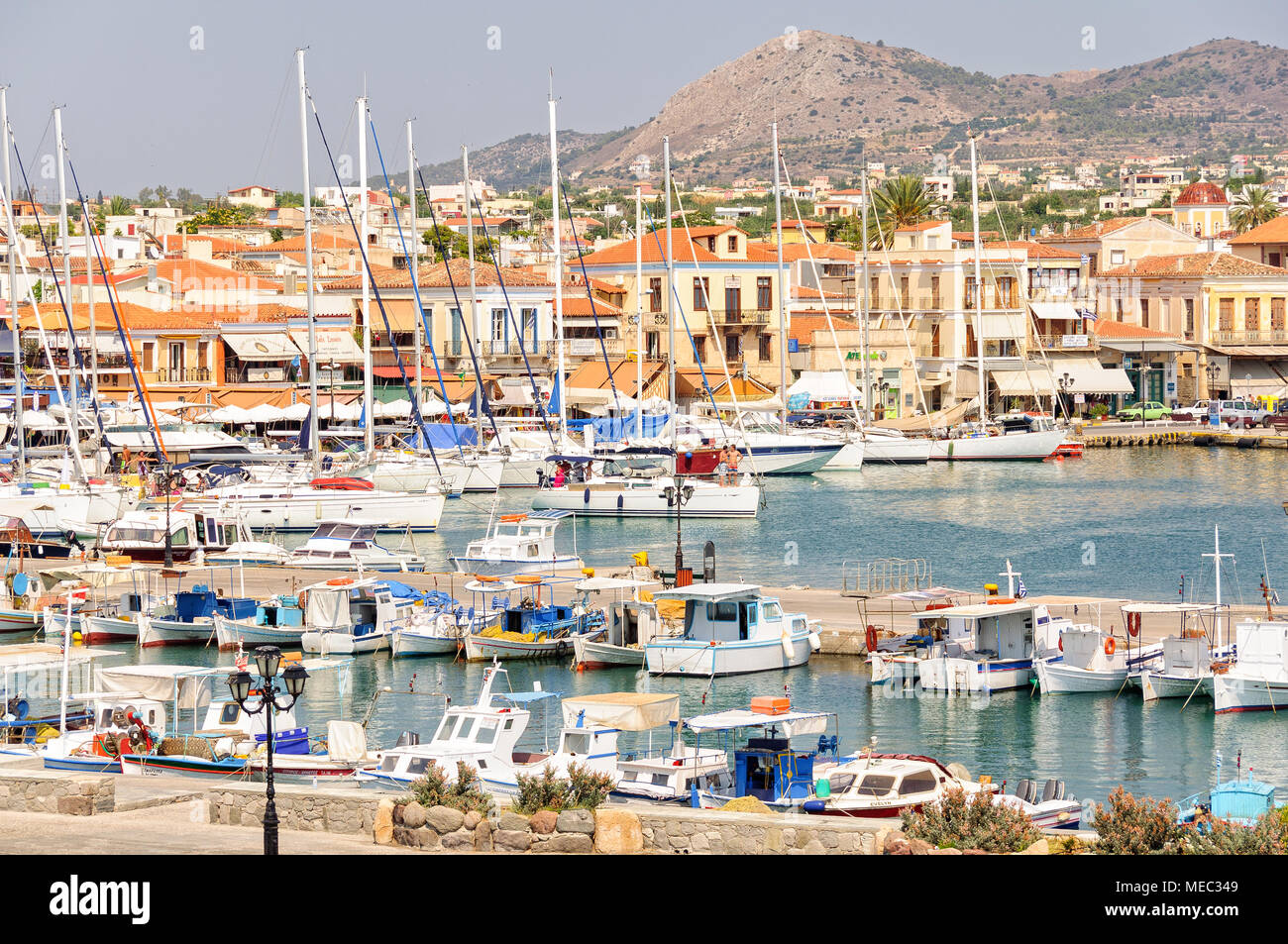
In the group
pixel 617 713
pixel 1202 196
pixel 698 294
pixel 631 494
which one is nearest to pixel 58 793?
pixel 617 713


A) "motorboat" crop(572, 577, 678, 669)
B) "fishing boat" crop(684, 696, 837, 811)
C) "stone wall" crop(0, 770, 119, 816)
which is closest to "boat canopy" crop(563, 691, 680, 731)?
"fishing boat" crop(684, 696, 837, 811)

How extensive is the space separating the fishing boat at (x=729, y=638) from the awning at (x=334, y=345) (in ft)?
203

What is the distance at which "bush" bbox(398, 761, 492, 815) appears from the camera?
18.2 meters

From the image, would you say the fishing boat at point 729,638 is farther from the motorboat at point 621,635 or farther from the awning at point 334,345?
the awning at point 334,345

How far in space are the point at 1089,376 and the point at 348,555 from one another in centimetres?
6728

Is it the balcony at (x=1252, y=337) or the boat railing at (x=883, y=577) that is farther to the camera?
the balcony at (x=1252, y=337)

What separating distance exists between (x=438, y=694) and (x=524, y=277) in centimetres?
6725

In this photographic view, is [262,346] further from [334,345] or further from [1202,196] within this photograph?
[1202,196]

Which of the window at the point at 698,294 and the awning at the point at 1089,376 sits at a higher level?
the window at the point at 698,294

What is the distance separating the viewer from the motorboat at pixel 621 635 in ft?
118

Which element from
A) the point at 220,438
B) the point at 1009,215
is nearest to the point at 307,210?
the point at 220,438

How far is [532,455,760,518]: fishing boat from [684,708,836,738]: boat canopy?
33.4 m

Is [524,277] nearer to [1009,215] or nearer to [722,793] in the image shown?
[722,793]

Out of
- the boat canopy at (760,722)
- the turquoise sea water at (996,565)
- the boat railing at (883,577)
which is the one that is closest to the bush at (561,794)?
the boat canopy at (760,722)
